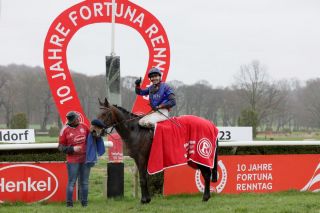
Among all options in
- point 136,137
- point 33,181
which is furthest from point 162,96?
point 33,181

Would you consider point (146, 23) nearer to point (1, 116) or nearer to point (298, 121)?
point (1, 116)

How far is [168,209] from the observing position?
707cm

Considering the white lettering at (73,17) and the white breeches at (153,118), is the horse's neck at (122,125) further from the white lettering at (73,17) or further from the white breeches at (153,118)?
the white lettering at (73,17)

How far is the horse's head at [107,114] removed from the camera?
7458mm

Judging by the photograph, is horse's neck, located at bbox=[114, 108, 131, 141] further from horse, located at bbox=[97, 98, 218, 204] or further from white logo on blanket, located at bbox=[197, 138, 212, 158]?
white logo on blanket, located at bbox=[197, 138, 212, 158]

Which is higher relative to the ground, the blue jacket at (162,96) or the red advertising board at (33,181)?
the blue jacket at (162,96)

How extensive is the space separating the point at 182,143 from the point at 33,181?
2.76 metres

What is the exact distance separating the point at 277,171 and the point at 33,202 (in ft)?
16.0

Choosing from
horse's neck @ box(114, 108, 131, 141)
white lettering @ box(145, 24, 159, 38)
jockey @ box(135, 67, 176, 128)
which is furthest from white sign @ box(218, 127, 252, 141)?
horse's neck @ box(114, 108, 131, 141)

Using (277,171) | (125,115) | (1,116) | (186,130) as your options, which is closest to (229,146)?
(277,171)

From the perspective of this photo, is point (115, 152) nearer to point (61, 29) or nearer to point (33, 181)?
point (33, 181)

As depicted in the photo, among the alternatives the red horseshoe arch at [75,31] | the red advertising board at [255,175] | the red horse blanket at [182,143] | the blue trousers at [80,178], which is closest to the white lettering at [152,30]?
the red horseshoe arch at [75,31]

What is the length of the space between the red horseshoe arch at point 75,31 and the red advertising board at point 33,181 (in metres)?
0.97

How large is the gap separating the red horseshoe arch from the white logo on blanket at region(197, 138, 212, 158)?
68.0 inches
